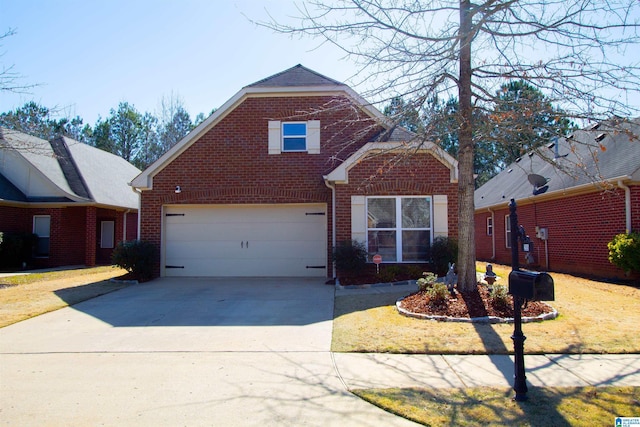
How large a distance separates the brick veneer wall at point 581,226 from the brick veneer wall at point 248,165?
275 inches

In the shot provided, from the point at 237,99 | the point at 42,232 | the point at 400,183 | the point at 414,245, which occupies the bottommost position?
the point at 414,245

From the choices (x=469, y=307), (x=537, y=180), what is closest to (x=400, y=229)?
(x=469, y=307)

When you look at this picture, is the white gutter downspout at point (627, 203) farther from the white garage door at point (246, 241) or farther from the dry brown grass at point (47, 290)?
the dry brown grass at point (47, 290)

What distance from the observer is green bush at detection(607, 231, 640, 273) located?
37.2ft

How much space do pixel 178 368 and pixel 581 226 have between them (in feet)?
44.4

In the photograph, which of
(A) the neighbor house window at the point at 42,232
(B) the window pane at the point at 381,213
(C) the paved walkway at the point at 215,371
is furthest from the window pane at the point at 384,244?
(A) the neighbor house window at the point at 42,232

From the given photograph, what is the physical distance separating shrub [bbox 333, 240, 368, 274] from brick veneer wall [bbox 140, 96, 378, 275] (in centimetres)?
202

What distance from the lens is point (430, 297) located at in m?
8.08

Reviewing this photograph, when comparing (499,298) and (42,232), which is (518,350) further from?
(42,232)

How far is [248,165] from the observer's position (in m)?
13.8

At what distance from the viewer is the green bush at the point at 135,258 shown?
12.9 meters

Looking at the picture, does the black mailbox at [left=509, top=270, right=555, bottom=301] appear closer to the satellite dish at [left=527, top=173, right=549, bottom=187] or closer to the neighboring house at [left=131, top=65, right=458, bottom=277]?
the satellite dish at [left=527, top=173, right=549, bottom=187]

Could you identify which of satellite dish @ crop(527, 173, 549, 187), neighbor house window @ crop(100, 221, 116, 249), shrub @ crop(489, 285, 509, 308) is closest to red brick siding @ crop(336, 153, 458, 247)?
shrub @ crop(489, 285, 509, 308)

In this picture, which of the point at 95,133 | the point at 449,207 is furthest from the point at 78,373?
the point at 95,133
